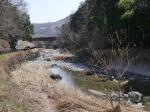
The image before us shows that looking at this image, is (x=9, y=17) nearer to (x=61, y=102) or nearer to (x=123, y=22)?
(x=123, y=22)

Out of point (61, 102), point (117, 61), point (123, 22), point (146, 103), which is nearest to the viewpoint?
point (61, 102)

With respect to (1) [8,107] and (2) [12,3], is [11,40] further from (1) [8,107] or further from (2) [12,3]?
(1) [8,107]

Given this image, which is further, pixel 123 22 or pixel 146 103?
pixel 123 22

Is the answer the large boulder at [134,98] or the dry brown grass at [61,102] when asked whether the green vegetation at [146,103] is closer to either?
the large boulder at [134,98]

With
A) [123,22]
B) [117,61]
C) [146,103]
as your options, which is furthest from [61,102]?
[123,22]

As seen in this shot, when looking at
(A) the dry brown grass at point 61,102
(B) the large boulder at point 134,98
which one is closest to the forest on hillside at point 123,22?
(B) the large boulder at point 134,98

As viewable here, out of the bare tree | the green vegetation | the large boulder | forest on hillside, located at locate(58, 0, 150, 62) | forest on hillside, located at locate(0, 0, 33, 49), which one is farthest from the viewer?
forest on hillside, located at locate(0, 0, 33, 49)

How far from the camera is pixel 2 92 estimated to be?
675 inches

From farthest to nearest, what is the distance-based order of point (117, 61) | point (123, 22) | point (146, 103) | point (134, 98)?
point (123, 22) < point (117, 61) < point (134, 98) < point (146, 103)

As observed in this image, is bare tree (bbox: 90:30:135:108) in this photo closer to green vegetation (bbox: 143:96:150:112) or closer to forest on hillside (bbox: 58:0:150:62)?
green vegetation (bbox: 143:96:150:112)

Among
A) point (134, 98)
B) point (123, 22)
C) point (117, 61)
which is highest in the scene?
point (123, 22)

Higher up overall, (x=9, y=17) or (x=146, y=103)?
(x=9, y=17)

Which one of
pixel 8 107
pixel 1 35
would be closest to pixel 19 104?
pixel 8 107

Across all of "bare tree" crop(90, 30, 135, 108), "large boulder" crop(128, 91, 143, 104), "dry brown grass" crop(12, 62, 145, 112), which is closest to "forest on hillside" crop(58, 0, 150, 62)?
"bare tree" crop(90, 30, 135, 108)
